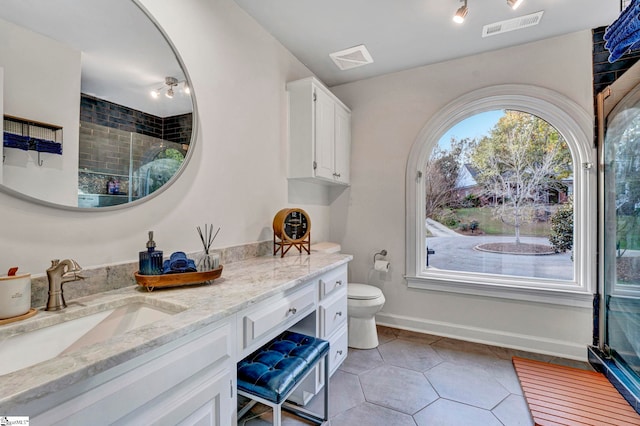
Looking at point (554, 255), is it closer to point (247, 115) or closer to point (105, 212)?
point (247, 115)

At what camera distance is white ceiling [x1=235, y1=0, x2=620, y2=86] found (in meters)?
2.00

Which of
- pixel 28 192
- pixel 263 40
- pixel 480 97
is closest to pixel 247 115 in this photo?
pixel 263 40

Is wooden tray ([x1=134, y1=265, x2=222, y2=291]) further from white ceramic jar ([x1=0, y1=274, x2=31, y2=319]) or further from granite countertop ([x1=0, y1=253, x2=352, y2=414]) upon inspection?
white ceramic jar ([x1=0, y1=274, x2=31, y2=319])

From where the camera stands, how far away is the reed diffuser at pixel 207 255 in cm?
139

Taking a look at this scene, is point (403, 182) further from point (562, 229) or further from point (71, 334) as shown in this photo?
point (71, 334)

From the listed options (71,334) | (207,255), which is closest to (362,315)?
(207,255)

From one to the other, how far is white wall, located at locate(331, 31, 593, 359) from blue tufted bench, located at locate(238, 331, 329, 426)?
164 cm

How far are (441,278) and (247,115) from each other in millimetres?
2272

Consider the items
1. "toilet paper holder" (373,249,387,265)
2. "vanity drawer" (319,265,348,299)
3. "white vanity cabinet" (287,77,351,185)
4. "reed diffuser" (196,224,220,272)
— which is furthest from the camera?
"toilet paper holder" (373,249,387,265)

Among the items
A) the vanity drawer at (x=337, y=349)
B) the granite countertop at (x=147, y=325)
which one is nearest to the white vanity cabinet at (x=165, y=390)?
the granite countertop at (x=147, y=325)

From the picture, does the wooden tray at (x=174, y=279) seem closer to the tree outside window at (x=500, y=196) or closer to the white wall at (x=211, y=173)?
the white wall at (x=211, y=173)

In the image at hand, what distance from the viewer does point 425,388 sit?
76.3 inches

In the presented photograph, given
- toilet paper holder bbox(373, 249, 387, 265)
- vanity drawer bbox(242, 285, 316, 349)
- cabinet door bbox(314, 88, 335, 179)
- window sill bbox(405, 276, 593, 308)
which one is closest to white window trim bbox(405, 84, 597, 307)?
window sill bbox(405, 276, 593, 308)

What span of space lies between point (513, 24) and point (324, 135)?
5.50 ft
